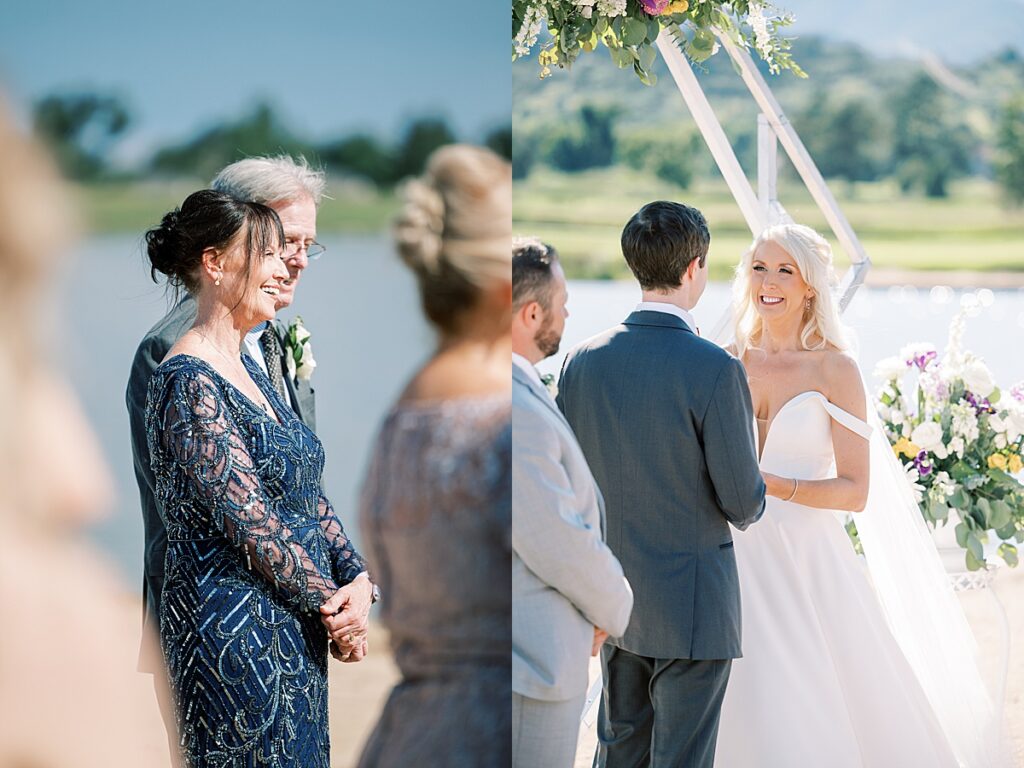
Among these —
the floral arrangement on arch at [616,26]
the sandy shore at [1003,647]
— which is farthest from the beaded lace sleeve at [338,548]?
the sandy shore at [1003,647]

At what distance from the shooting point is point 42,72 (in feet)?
5.26

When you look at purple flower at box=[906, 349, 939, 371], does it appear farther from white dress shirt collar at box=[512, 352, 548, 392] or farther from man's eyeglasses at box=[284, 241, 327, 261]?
man's eyeglasses at box=[284, 241, 327, 261]

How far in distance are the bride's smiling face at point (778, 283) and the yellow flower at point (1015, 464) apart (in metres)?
0.98

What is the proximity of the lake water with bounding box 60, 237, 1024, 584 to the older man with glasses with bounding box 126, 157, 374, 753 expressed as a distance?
6 cm

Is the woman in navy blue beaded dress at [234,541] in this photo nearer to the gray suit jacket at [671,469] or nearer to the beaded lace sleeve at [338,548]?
the beaded lace sleeve at [338,548]

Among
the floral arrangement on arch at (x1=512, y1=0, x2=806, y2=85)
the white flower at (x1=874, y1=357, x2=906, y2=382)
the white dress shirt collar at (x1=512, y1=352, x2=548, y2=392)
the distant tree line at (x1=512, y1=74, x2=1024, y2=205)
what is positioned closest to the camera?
the white dress shirt collar at (x1=512, y1=352, x2=548, y2=392)

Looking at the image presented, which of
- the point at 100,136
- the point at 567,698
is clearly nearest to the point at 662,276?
the point at 567,698

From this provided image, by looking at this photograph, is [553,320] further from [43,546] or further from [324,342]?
[43,546]

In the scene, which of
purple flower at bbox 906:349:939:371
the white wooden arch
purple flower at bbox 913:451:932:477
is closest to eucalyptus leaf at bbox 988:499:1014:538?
purple flower at bbox 913:451:932:477

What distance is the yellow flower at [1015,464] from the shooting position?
3.86 meters

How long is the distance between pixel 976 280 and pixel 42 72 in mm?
23617

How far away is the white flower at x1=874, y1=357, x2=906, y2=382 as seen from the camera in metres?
3.99

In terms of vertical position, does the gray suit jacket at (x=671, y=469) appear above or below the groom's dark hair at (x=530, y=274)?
below

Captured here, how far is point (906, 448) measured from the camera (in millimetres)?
3906
